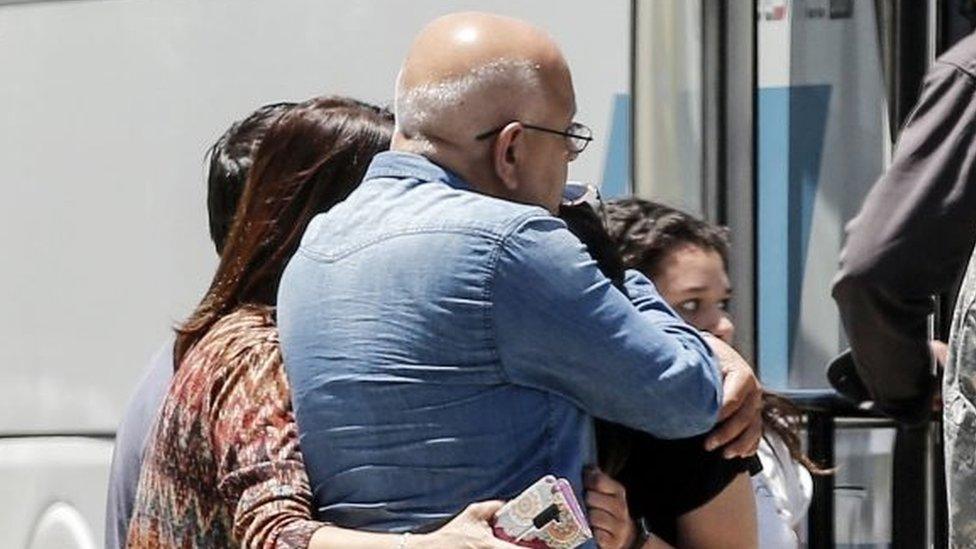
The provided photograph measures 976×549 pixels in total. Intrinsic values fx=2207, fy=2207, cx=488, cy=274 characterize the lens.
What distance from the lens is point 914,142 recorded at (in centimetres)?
322

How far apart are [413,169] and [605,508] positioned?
1.36 ft

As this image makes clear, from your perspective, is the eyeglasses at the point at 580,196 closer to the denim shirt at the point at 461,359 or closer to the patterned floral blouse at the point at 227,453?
the denim shirt at the point at 461,359

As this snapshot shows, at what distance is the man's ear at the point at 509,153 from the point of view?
7.57 feet

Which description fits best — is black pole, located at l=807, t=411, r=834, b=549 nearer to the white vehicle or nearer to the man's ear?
the white vehicle

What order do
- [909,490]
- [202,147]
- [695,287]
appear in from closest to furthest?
1. [695,287]
2. [909,490]
3. [202,147]

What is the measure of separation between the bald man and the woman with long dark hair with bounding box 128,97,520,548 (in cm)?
6

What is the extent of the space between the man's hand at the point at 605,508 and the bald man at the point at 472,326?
2cm

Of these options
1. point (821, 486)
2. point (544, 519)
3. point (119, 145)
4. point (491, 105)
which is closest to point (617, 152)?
point (821, 486)

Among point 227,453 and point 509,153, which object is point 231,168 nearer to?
point 227,453

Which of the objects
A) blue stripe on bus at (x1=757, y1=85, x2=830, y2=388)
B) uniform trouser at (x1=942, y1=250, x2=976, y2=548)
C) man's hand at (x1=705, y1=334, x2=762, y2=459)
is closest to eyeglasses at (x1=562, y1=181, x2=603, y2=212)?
man's hand at (x1=705, y1=334, x2=762, y2=459)

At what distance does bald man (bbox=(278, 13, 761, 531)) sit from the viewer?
225cm

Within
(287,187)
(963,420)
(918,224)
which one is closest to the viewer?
(963,420)

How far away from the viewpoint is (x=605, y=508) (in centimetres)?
232

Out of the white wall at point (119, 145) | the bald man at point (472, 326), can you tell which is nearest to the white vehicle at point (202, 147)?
the white wall at point (119, 145)
